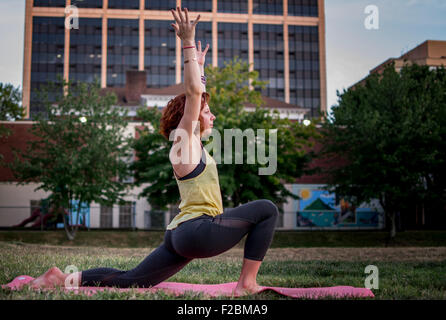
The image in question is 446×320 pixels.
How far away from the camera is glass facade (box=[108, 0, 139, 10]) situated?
76312mm

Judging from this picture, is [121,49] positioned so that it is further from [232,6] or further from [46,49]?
[232,6]

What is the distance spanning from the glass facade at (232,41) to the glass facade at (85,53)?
1924 cm

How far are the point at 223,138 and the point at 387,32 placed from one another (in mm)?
8035

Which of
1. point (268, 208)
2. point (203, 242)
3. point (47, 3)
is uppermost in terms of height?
point (47, 3)

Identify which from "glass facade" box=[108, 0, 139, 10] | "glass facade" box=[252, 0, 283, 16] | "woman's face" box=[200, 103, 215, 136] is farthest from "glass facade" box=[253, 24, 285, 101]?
"woman's face" box=[200, 103, 215, 136]

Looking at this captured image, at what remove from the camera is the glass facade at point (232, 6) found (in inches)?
3022

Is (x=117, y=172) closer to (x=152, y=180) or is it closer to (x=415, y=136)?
(x=152, y=180)

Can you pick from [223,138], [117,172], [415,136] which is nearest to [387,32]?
[415,136]

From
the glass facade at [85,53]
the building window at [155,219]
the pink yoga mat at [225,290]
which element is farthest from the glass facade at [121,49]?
the pink yoga mat at [225,290]

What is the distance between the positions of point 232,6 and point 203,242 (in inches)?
3064

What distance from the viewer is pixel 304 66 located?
75562 mm

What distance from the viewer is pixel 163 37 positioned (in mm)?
75250

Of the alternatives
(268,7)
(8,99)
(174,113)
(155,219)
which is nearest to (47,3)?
(268,7)
